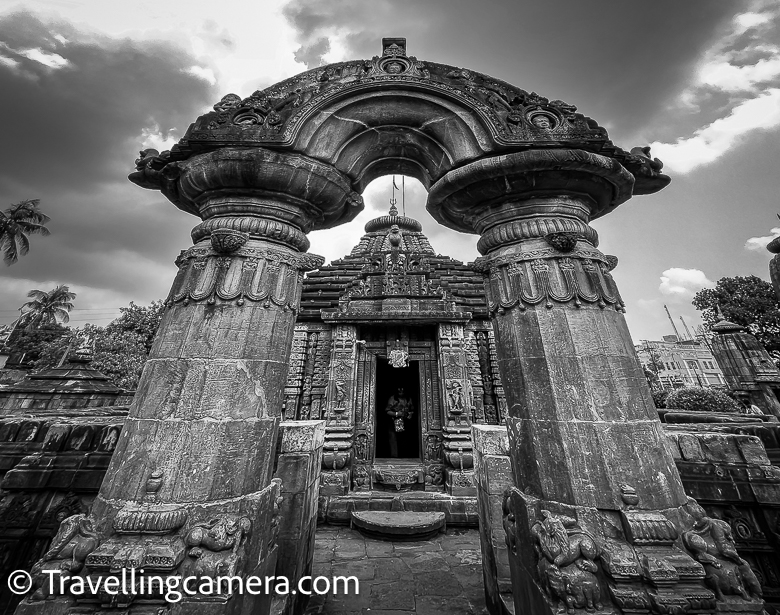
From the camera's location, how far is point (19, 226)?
2484 cm

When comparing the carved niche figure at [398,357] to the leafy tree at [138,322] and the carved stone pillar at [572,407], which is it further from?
the leafy tree at [138,322]

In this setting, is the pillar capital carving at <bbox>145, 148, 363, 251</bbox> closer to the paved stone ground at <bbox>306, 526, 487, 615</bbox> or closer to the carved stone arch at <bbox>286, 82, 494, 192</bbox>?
the carved stone arch at <bbox>286, 82, 494, 192</bbox>

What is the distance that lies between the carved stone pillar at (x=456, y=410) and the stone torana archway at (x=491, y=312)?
5351 millimetres

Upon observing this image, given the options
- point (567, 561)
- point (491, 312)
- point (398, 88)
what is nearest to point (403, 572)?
point (567, 561)

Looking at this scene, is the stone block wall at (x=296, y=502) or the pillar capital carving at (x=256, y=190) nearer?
the pillar capital carving at (x=256, y=190)

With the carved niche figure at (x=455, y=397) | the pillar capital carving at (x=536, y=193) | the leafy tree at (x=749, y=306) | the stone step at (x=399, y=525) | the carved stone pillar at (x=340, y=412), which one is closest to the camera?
the pillar capital carving at (x=536, y=193)

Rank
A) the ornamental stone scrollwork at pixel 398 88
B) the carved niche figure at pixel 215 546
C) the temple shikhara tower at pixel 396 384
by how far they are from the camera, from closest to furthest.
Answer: the carved niche figure at pixel 215 546 → the ornamental stone scrollwork at pixel 398 88 → the temple shikhara tower at pixel 396 384

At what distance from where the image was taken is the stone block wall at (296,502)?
308 cm

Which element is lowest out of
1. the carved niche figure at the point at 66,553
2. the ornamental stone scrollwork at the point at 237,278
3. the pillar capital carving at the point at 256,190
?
the carved niche figure at the point at 66,553

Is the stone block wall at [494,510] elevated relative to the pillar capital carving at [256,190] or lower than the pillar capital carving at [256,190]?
lower

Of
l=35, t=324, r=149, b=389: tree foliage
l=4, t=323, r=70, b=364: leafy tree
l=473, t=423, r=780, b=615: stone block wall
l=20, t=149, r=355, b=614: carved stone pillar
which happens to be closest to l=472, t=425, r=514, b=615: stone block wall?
l=473, t=423, r=780, b=615: stone block wall

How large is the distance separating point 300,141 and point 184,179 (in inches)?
43.9

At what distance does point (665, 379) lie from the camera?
2176 inches

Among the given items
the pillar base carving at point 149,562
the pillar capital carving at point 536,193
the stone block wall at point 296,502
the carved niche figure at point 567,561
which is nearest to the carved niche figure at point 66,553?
the pillar base carving at point 149,562
